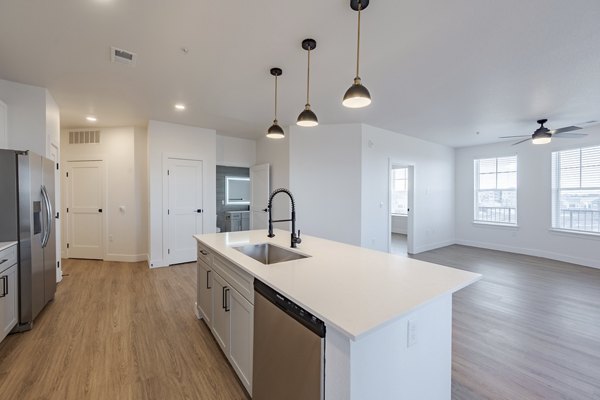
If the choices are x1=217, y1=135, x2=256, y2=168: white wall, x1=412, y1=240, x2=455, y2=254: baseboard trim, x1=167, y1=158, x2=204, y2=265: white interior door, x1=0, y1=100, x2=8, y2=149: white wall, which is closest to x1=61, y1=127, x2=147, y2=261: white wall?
x1=167, y1=158, x2=204, y2=265: white interior door

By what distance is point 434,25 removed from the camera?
6.84 feet

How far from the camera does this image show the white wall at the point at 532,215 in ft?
17.0

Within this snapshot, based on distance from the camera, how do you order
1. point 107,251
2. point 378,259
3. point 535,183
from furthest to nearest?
1. point 535,183
2. point 107,251
3. point 378,259

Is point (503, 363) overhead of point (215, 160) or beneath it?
beneath

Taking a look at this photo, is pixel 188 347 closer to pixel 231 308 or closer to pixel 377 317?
pixel 231 308

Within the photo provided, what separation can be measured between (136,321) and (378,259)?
2628 millimetres

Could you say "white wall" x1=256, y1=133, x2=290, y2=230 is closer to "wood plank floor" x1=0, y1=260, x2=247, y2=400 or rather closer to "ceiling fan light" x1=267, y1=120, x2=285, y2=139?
"ceiling fan light" x1=267, y1=120, x2=285, y2=139

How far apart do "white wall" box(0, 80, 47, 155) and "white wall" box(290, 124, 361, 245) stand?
3.52 meters

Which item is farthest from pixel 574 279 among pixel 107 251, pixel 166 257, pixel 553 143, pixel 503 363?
pixel 107 251

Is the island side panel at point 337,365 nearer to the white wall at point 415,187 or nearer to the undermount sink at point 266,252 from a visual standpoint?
the undermount sink at point 266,252

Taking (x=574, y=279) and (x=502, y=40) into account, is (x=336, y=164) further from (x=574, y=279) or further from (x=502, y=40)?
(x=574, y=279)

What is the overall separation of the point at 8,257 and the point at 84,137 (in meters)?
3.82

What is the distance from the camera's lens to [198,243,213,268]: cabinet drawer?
2.40m

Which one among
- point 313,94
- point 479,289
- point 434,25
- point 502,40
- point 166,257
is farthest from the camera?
point 166,257
